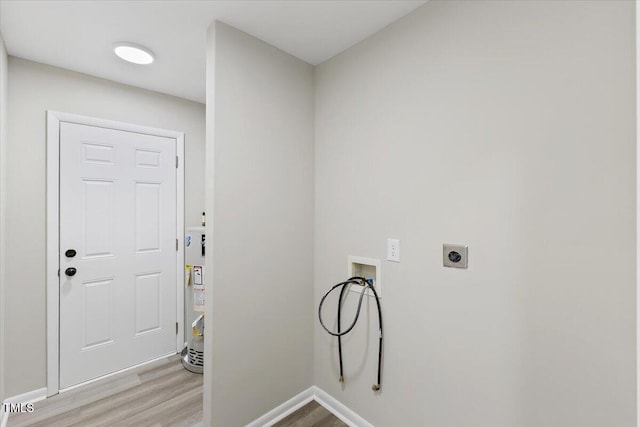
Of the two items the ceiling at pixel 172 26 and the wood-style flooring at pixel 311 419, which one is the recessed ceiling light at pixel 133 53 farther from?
the wood-style flooring at pixel 311 419

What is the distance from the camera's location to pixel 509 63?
4.22 feet

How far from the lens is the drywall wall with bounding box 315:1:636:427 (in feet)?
3.47

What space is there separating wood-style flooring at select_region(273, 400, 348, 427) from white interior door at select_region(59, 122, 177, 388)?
1434 millimetres

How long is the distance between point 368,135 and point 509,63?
2.53 ft

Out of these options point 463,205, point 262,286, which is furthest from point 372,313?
point 463,205

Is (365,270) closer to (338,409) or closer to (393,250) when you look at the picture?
(393,250)

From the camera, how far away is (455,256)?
1.45 meters

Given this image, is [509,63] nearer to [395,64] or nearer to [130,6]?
[395,64]

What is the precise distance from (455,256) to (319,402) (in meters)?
1.47

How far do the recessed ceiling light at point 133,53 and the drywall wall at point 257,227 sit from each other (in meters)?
0.60

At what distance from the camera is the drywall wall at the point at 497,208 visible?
41.7 inches

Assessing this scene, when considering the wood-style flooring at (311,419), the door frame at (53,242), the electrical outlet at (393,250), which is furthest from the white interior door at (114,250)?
the electrical outlet at (393,250)

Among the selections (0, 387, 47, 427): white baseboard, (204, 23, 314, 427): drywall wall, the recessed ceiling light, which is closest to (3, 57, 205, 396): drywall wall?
(0, 387, 47, 427): white baseboard

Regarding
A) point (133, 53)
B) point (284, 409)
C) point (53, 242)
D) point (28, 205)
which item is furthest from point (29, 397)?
point (133, 53)
